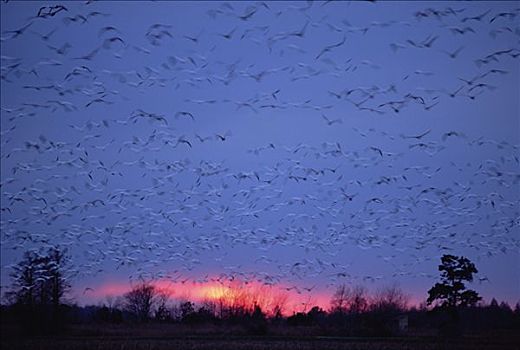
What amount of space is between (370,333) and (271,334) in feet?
28.5

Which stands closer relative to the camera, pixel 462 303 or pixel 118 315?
pixel 462 303

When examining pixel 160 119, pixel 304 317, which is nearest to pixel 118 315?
pixel 304 317

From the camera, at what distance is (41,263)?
50.8m

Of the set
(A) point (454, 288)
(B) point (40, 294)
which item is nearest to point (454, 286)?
(A) point (454, 288)

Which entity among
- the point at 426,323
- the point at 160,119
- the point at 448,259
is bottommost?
the point at 426,323

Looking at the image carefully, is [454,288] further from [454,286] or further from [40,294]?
[40,294]

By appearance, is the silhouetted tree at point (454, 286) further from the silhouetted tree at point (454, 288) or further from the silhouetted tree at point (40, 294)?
the silhouetted tree at point (40, 294)

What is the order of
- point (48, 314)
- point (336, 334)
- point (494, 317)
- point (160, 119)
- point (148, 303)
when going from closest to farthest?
point (160, 119) < point (48, 314) < point (336, 334) < point (494, 317) < point (148, 303)

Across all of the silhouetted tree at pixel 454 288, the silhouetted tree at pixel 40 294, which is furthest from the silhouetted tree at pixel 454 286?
the silhouetted tree at pixel 40 294

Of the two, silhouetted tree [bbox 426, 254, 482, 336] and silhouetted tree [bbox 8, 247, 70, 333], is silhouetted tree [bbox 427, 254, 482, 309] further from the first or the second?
silhouetted tree [bbox 8, 247, 70, 333]

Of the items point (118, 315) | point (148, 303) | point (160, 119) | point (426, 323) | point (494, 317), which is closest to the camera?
point (160, 119)

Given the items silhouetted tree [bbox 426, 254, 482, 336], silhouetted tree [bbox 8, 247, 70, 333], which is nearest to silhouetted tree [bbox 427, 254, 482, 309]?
silhouetted tree [bbox 426, 254, 482, 336]

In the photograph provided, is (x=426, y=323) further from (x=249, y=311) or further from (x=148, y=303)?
(x=148, y=303)

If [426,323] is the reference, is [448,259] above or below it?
above
